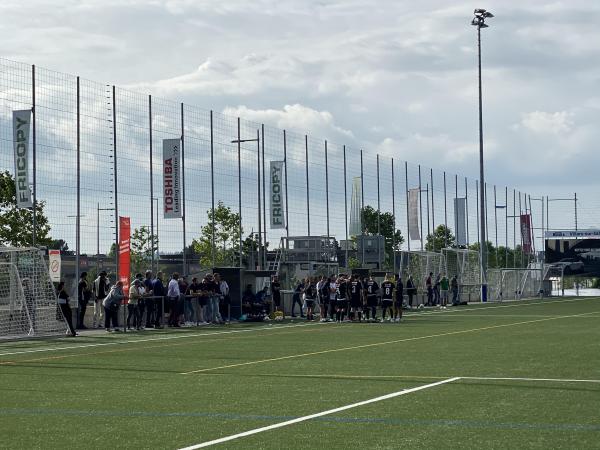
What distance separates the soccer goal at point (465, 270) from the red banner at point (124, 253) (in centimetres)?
2850

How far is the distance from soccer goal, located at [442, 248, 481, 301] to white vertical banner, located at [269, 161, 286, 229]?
14.8 metres

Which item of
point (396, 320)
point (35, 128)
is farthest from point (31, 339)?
point (396, 320)

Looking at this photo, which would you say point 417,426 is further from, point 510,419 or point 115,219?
point 115,219

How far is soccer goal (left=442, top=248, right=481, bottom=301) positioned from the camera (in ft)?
214

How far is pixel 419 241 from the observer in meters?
68.0

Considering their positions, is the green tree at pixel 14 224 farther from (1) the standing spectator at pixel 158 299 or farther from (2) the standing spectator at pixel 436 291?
(2) the standing spectator at pixel 436 291

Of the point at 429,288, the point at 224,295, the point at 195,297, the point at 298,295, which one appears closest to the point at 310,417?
the point at 195,297

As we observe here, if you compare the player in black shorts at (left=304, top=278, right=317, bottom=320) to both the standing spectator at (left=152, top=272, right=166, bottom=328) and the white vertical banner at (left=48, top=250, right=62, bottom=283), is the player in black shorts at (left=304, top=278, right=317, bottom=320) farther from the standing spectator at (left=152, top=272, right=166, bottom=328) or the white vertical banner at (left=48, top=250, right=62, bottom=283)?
the white vertical banner at (left=48, top=250, right=62, bottom=283)

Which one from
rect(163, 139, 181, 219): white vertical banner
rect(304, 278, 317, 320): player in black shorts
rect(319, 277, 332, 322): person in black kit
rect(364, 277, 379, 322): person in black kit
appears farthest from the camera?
rect(304, 278, 317, 320): player in black shorts

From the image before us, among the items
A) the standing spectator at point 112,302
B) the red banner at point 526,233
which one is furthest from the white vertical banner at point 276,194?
the red banner at point 526,233

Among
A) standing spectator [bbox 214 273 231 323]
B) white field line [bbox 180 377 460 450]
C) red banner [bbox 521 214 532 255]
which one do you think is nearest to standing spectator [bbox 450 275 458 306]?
standing spectator [bbox 214 273 231 323]

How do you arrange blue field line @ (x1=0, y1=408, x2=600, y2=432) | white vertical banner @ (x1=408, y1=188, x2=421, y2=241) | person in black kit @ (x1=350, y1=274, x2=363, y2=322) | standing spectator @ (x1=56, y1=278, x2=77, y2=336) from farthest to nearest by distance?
white vertical banner @ (x1=408, y1=188, x2=421, y2=241) → person in black kit @ (x1=350, y1=274, x2=363, y2=322) → standing spectator @ (x1=56, y1=278, x2=77, y2=336) → blue field line @ (x1=0, y1=408, x2=600, y2=432)

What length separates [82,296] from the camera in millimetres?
34344

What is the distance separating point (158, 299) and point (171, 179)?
19.9ft
